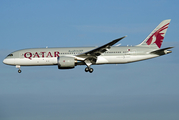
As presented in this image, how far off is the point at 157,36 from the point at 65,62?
14.2m

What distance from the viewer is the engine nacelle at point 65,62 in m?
41.1

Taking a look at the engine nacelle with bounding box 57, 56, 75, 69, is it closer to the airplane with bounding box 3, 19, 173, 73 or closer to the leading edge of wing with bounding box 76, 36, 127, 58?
the airplane with bounding box 3, 19, 173, 73

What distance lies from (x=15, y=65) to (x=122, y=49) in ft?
49.7

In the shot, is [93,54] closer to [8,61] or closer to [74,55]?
[74,55]

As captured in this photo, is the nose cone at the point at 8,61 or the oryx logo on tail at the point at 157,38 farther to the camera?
the oryx logo on tail at the point at 157,38

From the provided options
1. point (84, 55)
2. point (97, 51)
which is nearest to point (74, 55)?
point (84, 55)

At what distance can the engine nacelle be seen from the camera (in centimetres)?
4106

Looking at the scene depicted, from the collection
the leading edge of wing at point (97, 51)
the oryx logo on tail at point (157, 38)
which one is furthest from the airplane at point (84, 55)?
the oryx logo on tail at point (157, 38)

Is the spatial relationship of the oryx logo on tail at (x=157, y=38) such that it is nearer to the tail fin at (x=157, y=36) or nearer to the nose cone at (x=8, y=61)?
the tail fin at (x=157, y=36)

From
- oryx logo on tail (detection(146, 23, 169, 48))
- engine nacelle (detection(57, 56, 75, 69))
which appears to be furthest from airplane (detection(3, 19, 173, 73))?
oryx logo on tail (detection(146, 23, 169, 48))

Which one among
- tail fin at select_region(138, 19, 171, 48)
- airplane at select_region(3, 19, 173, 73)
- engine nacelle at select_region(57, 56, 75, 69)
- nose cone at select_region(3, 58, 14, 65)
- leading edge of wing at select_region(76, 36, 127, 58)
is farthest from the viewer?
tail fin at select_region(138, 19, 171, 48)

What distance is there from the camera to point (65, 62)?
1617 inches

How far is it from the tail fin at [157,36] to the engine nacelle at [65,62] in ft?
35.9

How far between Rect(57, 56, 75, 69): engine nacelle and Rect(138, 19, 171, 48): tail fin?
11.0 m
